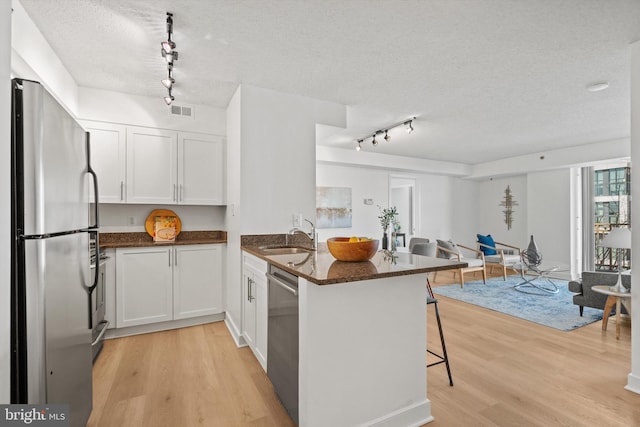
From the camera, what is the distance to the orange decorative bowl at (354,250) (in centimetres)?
187

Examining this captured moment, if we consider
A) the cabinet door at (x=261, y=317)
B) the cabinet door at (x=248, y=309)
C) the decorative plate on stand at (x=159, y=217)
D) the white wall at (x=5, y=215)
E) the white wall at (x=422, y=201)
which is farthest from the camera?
the white wall at (x=422, y=201)

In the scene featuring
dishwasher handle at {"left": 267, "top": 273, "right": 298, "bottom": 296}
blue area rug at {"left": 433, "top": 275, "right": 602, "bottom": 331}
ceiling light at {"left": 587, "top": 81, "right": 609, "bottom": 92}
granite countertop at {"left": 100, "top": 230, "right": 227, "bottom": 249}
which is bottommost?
blue area rug at {"left": 433, "top": 275, "right": 602, "bottom": 331}

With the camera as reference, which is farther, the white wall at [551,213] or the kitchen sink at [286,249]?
the white wall at [551,213]

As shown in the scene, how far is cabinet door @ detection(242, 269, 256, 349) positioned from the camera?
8.38 ft

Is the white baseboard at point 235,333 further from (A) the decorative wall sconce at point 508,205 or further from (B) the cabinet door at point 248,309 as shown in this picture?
(A) the decorative wall sconce at point 508,205

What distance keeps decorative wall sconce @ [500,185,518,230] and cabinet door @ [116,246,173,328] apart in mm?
7378

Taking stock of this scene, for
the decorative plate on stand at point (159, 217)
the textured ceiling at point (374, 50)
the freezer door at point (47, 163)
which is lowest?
the decorative plate on stand at point (159, 217)

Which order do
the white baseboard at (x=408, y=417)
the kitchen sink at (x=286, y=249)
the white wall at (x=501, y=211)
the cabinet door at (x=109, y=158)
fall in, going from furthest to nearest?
the white wall at (x=501, y=211) < the cabinet door at (x=109, y=158) < the kitchen sink at (x=286, y=249) < the white baseboard at (x=408, y=417)

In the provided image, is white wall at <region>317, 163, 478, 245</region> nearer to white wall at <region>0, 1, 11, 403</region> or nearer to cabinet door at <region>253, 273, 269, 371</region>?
cabinet door at <region>253, 273, 269, 371</region>

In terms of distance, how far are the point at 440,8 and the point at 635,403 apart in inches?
113

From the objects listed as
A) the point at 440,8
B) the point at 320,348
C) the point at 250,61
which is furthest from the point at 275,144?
the point at 320,348

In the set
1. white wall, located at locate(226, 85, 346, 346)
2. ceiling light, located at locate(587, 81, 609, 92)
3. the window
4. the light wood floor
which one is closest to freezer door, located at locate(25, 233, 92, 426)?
the light wood floor

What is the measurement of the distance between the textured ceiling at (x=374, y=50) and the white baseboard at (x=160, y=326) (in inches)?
98.4

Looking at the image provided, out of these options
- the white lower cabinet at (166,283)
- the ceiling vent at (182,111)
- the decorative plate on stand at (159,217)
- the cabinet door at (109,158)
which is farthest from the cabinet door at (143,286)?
the ceiling vent at (182,111)
